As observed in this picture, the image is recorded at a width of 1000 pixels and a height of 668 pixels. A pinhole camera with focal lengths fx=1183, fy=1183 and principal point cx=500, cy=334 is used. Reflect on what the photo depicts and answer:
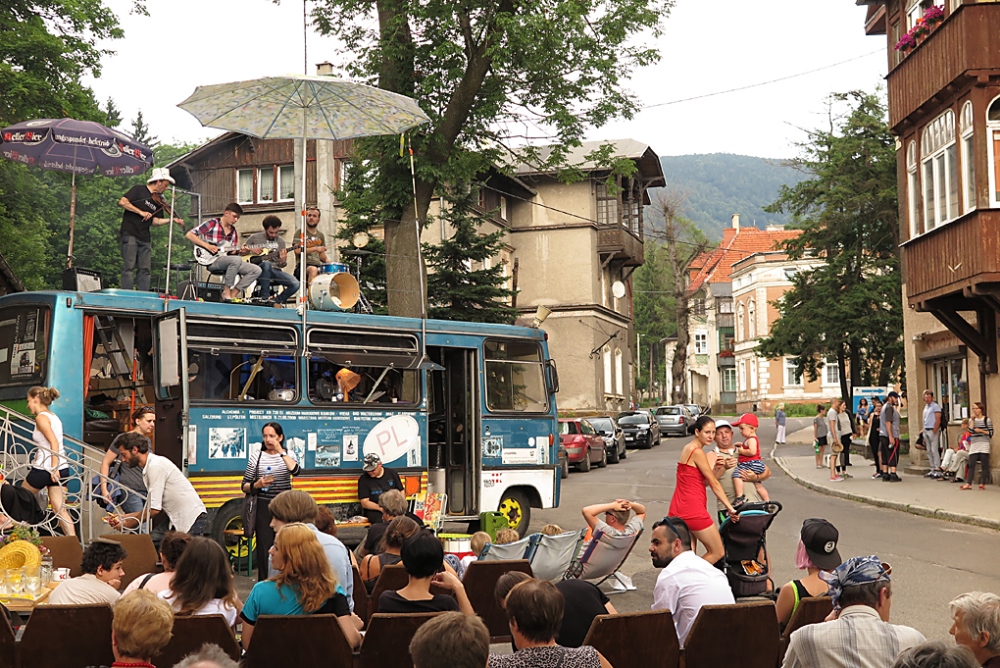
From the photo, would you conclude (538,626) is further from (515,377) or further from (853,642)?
(515,377)

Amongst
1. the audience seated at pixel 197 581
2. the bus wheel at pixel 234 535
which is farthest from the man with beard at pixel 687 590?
the bus wheel at pixel 234 535

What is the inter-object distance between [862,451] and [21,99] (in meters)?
26.8

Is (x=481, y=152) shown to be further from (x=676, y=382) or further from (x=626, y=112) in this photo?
(x=676, y=382)

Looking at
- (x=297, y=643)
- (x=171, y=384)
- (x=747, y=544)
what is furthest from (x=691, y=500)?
(x=171, y=384)

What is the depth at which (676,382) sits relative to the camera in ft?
210

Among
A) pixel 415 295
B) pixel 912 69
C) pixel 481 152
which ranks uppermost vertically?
pixel 912 69

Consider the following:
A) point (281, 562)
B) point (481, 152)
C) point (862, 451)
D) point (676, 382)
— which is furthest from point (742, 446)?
point (676, 382)

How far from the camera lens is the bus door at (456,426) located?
17.2m

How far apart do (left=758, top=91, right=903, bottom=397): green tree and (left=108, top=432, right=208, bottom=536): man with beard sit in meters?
31.4

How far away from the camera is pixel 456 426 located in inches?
690

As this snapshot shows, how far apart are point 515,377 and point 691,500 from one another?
22.8ft

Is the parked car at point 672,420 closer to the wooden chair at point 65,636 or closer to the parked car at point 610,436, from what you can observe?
the parked car at point 610,436

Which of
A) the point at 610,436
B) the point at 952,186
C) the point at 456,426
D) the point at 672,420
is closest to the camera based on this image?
the point at 456,426

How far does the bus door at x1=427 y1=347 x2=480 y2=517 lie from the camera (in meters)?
17.2
